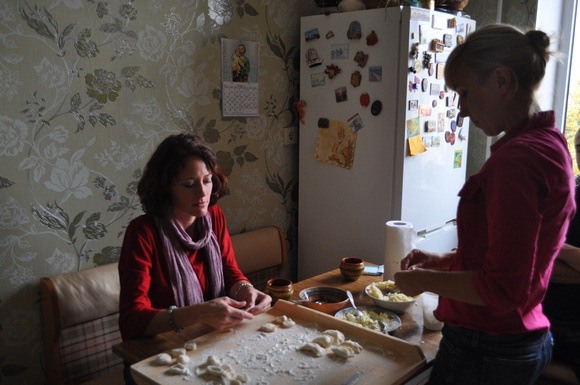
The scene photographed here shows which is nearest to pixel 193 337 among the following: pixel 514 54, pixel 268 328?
pixel 268 328

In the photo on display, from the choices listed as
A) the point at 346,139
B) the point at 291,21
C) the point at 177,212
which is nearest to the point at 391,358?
the point at 177,212

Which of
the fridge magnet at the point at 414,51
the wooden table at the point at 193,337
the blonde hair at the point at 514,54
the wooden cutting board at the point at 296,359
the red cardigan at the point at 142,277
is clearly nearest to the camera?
the blonde hair at the point at 514,54

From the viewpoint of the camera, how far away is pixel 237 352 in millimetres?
1212

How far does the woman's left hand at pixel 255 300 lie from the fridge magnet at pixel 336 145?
1.11 metres

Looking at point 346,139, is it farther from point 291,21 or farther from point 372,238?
point 291,21

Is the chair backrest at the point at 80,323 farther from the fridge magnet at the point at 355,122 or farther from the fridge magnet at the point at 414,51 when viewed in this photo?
the fridge magnet at the point at 414,51

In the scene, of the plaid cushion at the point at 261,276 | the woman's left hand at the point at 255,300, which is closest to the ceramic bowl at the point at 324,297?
the woman's left hand at the point at 255,300

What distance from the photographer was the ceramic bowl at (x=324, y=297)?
5.05 ft

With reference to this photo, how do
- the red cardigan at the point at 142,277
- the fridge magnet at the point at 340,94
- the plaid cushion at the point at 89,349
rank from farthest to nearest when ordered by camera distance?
the fridge magnet at the point at 340,94 → the plaid cushion at the point at 89,349 → the red cardigan at the point at 142,277

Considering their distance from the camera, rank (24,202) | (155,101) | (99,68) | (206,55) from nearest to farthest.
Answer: (24,202), (99,68), (155,101), (206,55)

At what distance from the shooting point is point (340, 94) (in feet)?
8.27

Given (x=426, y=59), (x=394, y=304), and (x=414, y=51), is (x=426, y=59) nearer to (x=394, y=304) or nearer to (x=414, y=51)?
(x=414, y=51)

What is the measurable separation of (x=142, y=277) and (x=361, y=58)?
1537 mm

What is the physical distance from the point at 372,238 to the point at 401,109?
0.66m
